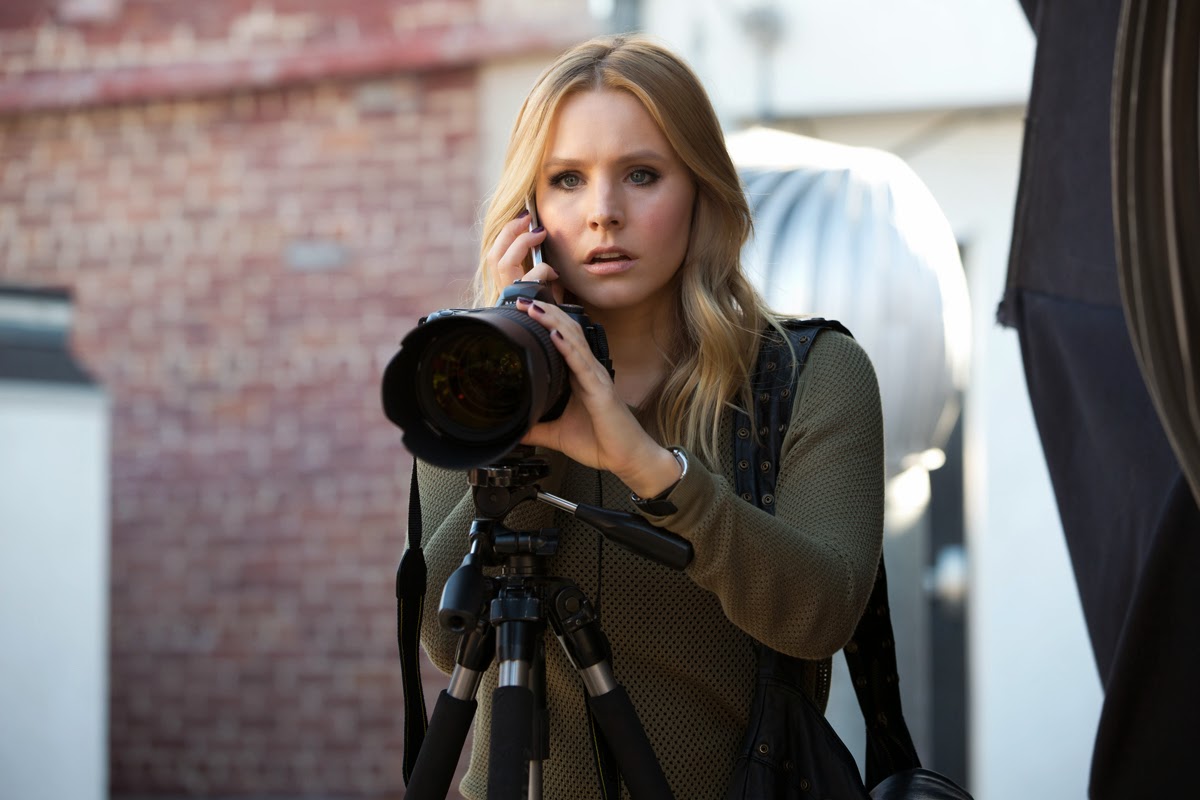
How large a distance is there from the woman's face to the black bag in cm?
18

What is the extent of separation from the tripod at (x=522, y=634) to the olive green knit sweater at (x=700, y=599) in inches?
6.0

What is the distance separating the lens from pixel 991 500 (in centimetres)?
400

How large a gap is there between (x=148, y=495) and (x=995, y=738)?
284 cm

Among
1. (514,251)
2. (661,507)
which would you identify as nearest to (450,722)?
(661,507)

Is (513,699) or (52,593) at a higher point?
(513,699)

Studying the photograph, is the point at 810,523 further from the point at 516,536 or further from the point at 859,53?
the point at 859,53

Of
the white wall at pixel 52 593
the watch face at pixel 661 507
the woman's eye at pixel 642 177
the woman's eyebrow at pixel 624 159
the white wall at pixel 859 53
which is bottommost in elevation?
the white wall at pixel 52 593

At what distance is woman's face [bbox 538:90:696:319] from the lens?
1.55 m

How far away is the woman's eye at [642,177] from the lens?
1584 millimetres

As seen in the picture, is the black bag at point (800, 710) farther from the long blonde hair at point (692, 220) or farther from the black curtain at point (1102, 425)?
the black curtain at point (1102, 425)

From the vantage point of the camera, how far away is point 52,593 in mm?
4375

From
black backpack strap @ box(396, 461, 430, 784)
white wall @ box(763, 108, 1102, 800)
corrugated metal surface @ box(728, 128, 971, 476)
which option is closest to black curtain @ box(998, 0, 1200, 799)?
corrugated metal surface @ box(728, 128, 971, 476)

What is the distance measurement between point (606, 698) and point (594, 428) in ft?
0.80

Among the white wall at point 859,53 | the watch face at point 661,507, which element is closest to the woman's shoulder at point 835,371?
the watch face at point 661,507
